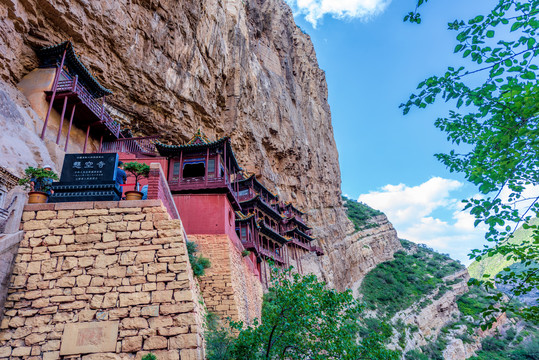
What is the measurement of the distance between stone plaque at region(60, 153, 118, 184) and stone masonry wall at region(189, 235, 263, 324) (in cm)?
663

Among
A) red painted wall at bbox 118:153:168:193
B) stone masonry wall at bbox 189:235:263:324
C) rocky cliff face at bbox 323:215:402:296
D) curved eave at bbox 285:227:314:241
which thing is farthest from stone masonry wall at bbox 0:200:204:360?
rocky cliff face at bbox 323:215:402:296

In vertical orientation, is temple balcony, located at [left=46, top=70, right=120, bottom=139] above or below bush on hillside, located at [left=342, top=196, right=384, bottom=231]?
below

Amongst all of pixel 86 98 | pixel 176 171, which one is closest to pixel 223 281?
pixel 176 171

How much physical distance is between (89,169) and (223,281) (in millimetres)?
6990

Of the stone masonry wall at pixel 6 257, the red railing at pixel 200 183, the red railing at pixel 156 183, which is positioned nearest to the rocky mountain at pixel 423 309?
the red railing at pixel 200 183

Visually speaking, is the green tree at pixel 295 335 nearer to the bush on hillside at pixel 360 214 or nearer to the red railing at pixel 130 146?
the red railing at pixel 130 146

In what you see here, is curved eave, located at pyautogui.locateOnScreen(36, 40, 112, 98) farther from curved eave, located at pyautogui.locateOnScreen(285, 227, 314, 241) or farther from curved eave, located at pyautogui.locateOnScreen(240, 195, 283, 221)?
curved eave, located at pyautogui.locateOnScreen(285, 227, 314, 241)

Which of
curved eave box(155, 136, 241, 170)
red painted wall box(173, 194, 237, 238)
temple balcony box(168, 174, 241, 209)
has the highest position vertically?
curved eave box(155, 136, 241, 170)

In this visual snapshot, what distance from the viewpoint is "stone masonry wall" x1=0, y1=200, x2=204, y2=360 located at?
5.34m

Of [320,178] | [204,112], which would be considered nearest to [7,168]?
[204,112]

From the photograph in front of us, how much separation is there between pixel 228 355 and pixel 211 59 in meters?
26.2

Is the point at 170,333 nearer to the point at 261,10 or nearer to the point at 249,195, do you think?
the point at 249,195

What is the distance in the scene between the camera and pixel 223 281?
488 inches

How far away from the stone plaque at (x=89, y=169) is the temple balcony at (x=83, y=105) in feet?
36.1
